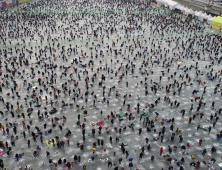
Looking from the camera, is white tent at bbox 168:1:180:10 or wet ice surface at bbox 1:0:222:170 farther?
white tent at bbox 168:1:180:10

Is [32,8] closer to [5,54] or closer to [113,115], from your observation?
[5,54]

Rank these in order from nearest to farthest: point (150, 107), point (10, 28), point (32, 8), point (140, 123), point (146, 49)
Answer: point (140, 123) < point (150, 107) < point (146, 49) < point (10, 28) < point (32, 8)

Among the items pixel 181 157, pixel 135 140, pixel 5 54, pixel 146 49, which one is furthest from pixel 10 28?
pixel 181 157

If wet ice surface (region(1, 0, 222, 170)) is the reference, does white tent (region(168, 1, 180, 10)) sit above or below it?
above

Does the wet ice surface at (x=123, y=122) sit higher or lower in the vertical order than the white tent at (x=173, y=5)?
lower

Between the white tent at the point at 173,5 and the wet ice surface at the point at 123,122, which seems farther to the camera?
the white tent at the point at 173,5

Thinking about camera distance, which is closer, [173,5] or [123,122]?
[123,122]

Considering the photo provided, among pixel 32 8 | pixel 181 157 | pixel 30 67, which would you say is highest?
pixel 32 8

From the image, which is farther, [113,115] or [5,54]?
[5,54]

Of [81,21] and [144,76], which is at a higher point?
[81,21]

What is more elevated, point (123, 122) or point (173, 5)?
point (173, 5)

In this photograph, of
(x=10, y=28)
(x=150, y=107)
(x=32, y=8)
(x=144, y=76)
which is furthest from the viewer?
(x=32, y=8)
